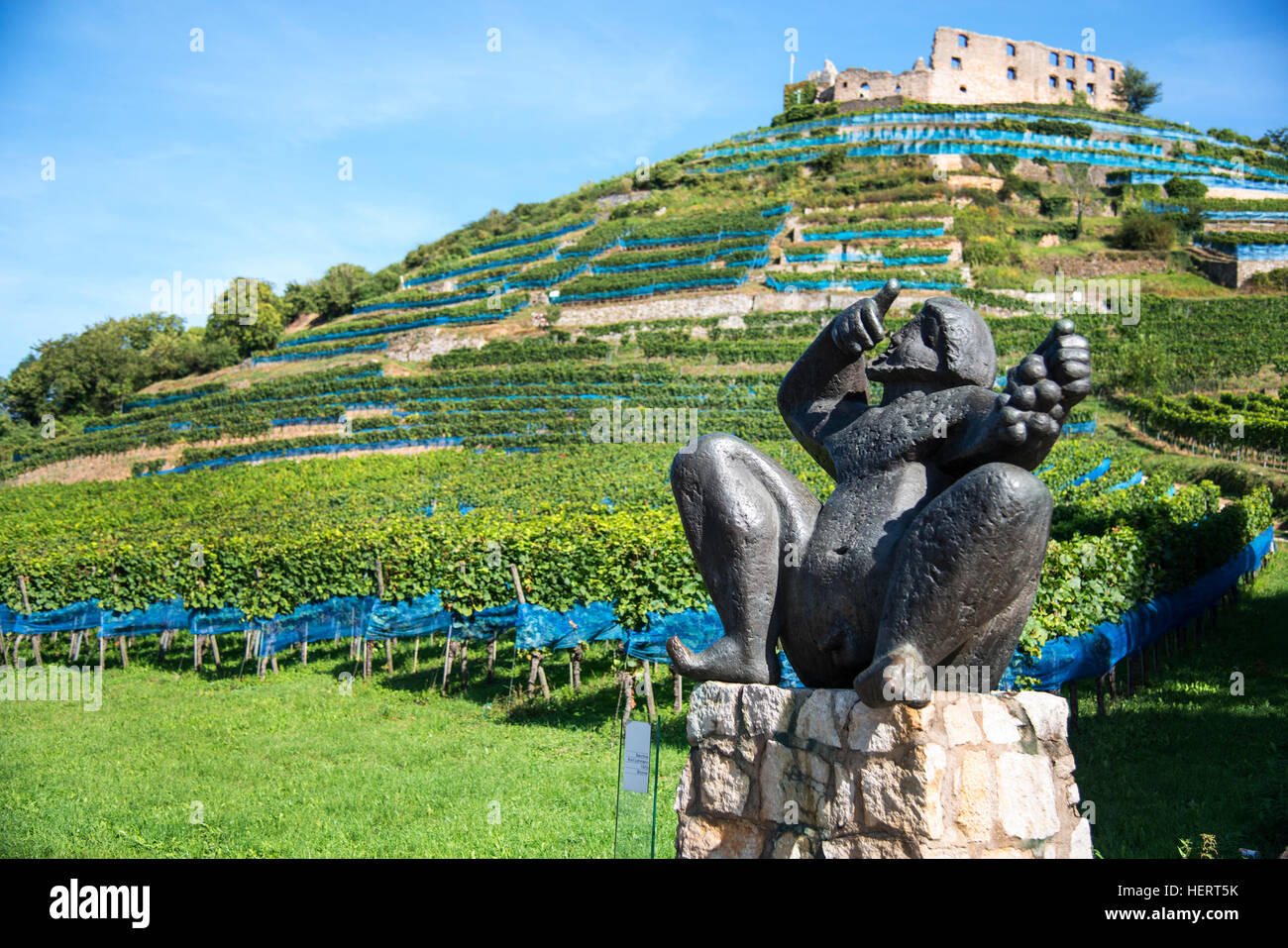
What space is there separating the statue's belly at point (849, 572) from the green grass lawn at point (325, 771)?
8.00ft

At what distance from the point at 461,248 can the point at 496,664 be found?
69177 mm

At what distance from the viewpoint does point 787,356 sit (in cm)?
4484

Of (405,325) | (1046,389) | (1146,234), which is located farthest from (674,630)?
(1146,234)

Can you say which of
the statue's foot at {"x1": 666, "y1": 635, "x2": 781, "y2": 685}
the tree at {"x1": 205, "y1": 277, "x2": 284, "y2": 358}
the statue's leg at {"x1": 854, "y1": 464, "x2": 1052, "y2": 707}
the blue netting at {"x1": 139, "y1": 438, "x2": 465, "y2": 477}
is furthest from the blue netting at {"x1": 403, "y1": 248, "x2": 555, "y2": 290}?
the statue's leg at {"x1": 854, "y1": 464, "x2": 1052, "y2": 707}

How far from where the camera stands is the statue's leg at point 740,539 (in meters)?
4.06

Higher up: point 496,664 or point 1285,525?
point 1285,525

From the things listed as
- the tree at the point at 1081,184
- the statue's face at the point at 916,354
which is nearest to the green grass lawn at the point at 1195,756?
the statue's face at the point at 916,354

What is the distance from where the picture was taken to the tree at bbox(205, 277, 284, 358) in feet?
240

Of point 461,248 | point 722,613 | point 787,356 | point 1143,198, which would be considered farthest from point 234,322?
point 722,613

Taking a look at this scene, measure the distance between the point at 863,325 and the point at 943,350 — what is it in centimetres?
34

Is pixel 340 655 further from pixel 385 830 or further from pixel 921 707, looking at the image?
pixel 921 707

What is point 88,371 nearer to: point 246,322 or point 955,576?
point 246,322

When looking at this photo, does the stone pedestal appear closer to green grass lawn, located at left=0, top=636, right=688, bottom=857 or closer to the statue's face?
the statue's face
